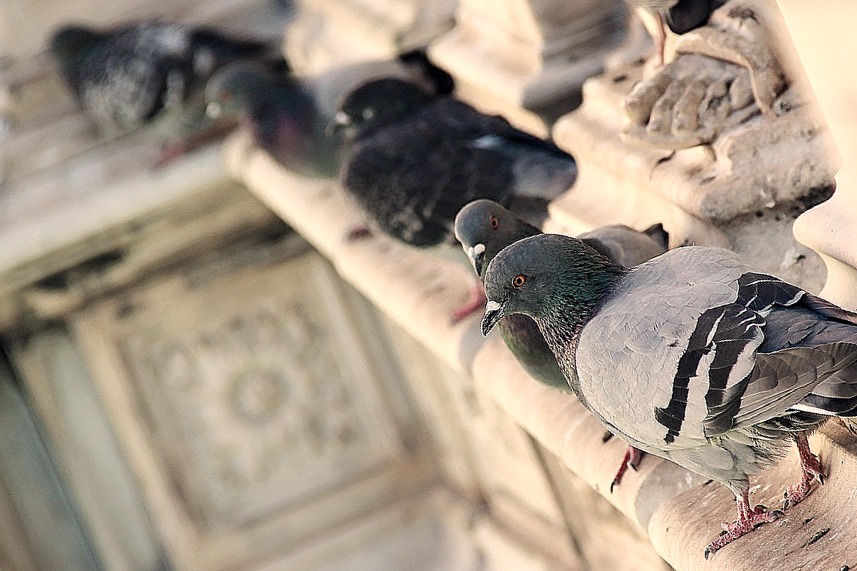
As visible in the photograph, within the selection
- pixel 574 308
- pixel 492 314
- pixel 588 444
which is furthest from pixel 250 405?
pixel 574 308

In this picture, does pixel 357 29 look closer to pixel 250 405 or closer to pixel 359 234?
pixel 359 234

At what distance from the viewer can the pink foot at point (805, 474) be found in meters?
2.78

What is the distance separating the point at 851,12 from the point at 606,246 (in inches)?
44.3

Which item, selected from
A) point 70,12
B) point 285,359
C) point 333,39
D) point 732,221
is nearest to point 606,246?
point 732,221

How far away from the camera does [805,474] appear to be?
281 cm

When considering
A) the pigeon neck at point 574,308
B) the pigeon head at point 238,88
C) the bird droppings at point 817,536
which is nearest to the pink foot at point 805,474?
the bird droppings at point 817,536

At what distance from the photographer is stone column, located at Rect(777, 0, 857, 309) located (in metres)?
2.30

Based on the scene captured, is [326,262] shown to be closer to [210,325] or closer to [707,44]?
[210,325]

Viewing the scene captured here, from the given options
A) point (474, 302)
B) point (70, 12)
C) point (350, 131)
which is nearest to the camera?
point (474, 302)

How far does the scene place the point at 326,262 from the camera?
7258mm

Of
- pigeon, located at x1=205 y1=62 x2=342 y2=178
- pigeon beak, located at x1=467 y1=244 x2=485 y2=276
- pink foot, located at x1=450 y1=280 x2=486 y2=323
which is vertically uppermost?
pigeon beak, located at x1=467 y1=244 x2=485 y2=276

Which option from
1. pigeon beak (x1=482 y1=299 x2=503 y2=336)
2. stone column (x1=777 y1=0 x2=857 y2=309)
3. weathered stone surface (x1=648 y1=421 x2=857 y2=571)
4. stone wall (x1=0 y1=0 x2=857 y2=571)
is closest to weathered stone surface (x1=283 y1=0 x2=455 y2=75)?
stone wall (x1=0 y1=0 x2=857 y2=571)

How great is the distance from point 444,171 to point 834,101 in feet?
7.01

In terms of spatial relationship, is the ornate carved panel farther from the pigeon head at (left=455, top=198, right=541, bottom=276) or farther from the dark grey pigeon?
the pigeon head at (left=455, top=198, right=541, bottom=276)
